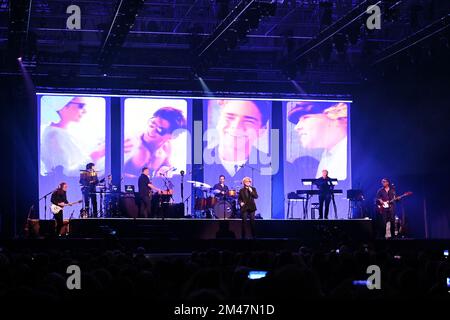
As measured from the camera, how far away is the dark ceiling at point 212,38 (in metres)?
16.2

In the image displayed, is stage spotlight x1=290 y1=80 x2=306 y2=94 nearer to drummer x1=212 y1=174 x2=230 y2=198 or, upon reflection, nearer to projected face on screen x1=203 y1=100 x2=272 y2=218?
projected face on screen x1=203 y1=100 x2=272 y2=218

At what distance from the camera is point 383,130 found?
20.8 metres

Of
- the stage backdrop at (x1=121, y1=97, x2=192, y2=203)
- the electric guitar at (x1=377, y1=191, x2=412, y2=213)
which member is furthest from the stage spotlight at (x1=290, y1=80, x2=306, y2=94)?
the electric guitar at (x1=377, y1=191, x2=412, y2=213)

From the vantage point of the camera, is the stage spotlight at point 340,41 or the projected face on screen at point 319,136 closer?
the stage spotlight at point 340,41

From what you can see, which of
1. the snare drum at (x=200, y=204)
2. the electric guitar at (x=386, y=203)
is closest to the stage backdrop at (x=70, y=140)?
the snare drum at (x=200, y=204)

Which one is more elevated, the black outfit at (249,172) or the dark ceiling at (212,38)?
the dark ceiling at (212,38)

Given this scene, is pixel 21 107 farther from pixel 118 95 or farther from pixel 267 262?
pixel 267 262

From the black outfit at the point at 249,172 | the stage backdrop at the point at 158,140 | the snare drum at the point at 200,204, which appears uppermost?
the stage backdrop at the point at 158,140

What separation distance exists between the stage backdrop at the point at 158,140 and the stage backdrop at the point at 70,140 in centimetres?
70

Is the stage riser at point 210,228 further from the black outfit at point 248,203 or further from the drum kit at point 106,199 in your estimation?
the drum kit at point 106,199

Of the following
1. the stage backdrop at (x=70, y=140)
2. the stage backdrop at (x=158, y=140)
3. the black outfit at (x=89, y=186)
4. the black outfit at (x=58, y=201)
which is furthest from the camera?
the stage backdrop at (x=158, y=140)

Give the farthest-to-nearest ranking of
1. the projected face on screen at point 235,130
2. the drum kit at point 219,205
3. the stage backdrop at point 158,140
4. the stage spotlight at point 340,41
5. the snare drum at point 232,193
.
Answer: the projected face on screen at point 235,130
the stage backdrop at point 158,140
the snare drum at point 232,193
the drum kit at point 219,205
the stage spotlight at point 340,41

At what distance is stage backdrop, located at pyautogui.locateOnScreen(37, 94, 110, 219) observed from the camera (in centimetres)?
2058

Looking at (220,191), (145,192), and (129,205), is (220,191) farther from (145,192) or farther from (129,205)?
(129,205)
